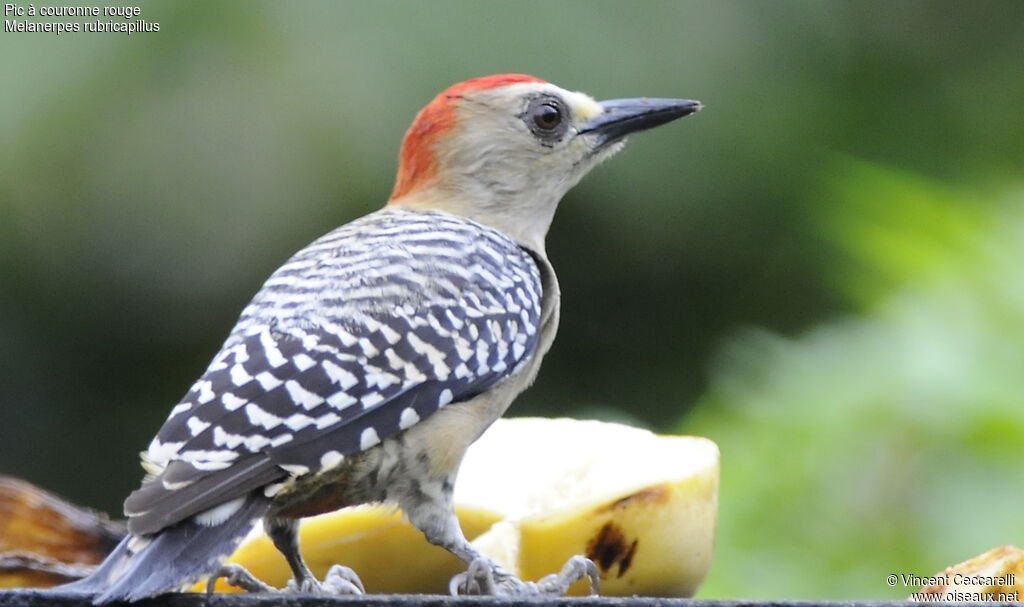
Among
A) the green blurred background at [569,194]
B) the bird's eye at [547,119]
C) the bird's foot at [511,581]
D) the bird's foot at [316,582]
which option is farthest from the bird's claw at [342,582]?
the green blurred background at [569,194]

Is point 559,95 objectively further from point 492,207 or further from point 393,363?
point 393,363

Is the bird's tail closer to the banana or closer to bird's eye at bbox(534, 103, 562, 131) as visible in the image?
the banana

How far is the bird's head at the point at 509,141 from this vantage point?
274cm

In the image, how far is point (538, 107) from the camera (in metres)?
2.76

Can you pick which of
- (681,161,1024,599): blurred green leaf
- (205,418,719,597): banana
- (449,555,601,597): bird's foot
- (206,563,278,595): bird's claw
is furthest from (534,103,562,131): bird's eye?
(206,563,278,595): bird's claw

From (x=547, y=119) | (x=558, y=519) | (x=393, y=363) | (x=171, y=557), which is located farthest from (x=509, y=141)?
(x=171, y=557)

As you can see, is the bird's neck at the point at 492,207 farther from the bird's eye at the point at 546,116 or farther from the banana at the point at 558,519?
the banana at the point at 558,519

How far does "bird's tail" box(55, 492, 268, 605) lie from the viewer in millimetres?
1563

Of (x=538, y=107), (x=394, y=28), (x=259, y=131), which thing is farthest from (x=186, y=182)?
(x=538, y=107)

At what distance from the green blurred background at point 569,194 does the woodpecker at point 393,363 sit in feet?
2.50

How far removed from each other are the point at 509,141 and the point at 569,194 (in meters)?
1.03

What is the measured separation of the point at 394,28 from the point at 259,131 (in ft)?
1.43

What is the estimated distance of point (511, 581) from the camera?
2.01 meters

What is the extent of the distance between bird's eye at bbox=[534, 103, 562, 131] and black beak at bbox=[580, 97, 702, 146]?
0.19 ft
